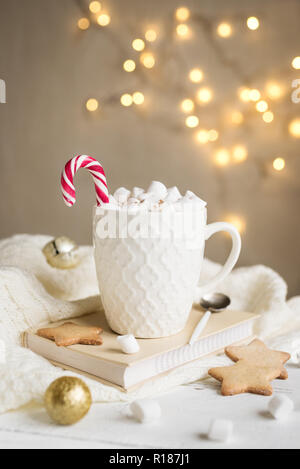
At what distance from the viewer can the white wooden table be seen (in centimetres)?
63

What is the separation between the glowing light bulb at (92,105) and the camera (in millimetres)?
1562

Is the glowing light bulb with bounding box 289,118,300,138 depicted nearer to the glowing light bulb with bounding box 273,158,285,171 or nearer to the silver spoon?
the glowing light bulb with bounding box 273,158,285,171

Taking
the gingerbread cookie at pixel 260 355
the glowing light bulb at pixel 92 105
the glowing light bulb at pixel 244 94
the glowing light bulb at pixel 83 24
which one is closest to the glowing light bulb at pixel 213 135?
the glowing light bulb at pixel 244 94

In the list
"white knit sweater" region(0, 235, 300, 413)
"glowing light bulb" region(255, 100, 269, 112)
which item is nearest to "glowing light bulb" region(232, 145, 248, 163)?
"glowing light bulb" region(255, 100, 269, 112)

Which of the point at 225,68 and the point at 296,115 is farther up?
the point at 225,68

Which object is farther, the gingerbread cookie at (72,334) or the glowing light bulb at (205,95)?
the glowing light bulb at (205,95)

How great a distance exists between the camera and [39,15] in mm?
1583

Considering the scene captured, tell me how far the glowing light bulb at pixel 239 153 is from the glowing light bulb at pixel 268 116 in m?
0.10

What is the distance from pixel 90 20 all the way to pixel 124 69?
186mm

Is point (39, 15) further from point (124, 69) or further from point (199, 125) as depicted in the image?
point (199, 125)

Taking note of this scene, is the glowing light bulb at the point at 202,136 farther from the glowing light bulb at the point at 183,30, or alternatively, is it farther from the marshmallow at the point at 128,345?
the marshmallow at the point at 128,345

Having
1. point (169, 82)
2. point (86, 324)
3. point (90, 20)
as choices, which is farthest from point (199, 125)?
point (86, 324)

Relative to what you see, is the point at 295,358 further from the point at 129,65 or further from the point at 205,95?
the point at 129,65

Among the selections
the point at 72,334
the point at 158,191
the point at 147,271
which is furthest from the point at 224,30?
the point at 72,334
